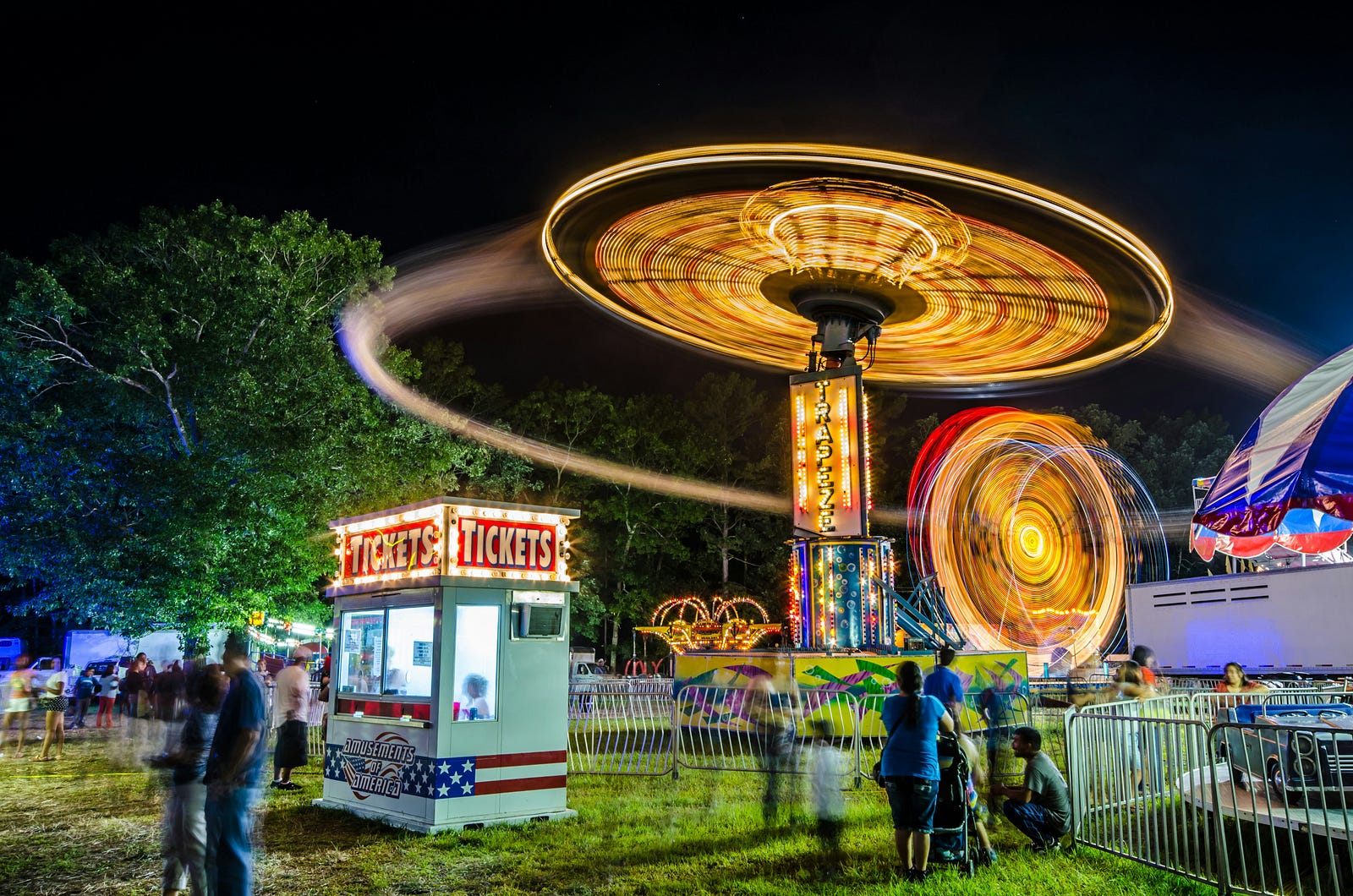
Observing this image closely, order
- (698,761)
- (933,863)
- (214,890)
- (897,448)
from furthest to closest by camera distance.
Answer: (897,448) → (698,761) → (933,863) → (214,890)

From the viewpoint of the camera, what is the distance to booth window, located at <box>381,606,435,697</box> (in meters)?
11.6

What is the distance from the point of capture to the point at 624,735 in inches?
705

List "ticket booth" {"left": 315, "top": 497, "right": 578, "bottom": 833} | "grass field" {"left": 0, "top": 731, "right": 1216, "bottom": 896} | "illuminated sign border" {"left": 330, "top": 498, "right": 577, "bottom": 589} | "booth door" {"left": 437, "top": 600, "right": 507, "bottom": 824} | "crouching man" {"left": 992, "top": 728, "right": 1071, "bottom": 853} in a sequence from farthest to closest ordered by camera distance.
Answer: "illuminated sign border" {"left": 330, "top": 498, "right": 577, "bottom": 589} < "ticket booth" {"left": 315, "top": 497, "right": 578, "bottom": 833} < "booth door" {"left": 437, "top": 600, "right": 507, "bottom": 824} < "crouching man" {"left": 992, "top": 728, "right": 1071, "bottom": 853} < "grass field" {"left": 0, "top": 731, "right": 1216, "bottom": 896}

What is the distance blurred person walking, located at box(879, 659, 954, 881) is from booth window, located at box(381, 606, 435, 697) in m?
5.51

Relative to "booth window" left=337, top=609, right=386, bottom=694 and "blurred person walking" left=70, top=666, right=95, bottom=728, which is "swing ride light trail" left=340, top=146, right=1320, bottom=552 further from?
"blurred person walking" left=70, top=666, right=95, bottom=728

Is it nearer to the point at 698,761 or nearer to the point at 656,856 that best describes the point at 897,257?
the point at 698,761

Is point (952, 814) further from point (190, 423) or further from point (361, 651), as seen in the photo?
point (190, 423)

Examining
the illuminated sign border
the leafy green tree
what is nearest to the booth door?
the illuminated sign border

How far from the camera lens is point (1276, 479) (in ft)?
18.7

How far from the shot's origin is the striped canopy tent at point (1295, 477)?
17.8 ft

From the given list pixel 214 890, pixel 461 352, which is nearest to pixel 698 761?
pixel 214 890

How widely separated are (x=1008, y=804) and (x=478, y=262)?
18744 mm

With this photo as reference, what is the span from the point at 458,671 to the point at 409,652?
0.91 m

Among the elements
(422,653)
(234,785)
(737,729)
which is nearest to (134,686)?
(737,729)
